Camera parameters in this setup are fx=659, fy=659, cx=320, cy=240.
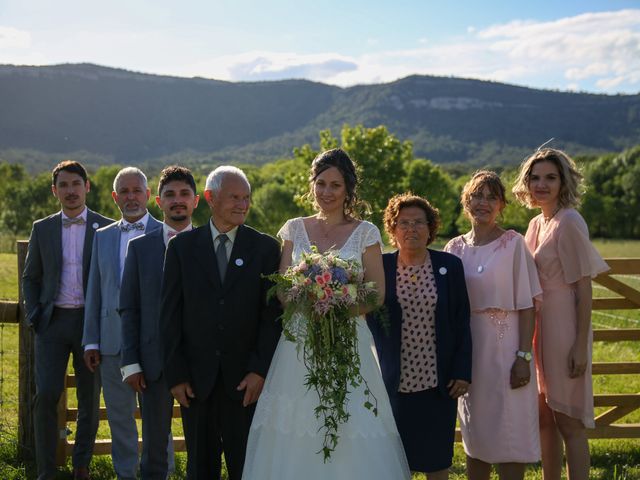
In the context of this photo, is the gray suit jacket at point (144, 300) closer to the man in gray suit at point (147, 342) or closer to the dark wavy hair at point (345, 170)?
the man in gray suit at point (147, 342)

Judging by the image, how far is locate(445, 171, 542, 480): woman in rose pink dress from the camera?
16.6 feet

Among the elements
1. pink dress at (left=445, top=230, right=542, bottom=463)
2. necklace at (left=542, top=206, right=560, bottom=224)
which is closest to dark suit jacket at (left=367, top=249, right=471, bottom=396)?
pink dress at (left=445, top=230, right=542, bottom=463)

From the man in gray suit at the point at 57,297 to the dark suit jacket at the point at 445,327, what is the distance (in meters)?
2.77

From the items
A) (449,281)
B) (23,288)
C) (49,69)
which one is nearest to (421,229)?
(449,281)

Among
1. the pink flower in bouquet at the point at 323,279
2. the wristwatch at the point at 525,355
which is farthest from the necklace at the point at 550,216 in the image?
the pink flower in bouquet at the point at 323,279

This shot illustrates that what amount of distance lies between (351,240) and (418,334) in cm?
89

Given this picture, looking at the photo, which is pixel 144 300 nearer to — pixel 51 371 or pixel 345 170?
pixel 51 371

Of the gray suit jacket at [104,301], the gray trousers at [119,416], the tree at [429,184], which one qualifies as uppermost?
the tree at [429,184]

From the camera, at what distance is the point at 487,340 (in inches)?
201

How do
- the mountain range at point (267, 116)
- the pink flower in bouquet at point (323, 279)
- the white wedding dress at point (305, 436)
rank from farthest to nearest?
the mountain range at point (267, 116) < the white wedding dress at point (305, 436) < the pink flower in bouquet at point (323, 279)

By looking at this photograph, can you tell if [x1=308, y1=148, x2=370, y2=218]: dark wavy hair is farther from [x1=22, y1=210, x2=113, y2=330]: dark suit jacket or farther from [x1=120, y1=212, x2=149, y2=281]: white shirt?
[x1=22, y1=210, x2=113, y2=330]: dark suit jacket

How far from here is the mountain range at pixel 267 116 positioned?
132 m

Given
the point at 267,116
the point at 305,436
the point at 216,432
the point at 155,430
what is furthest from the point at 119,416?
the point at 267,116

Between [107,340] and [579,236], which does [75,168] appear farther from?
[579,236]
